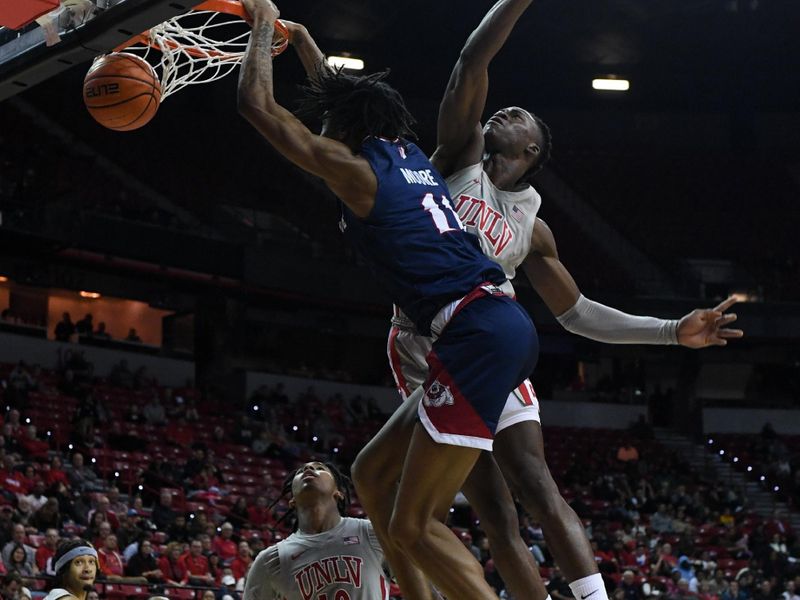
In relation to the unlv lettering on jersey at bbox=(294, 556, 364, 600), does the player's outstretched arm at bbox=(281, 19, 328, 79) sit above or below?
above

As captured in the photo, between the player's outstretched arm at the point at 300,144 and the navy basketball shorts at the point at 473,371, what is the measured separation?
483mm

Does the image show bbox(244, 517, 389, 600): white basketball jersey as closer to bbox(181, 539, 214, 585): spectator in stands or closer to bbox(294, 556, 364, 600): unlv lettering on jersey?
bbox(294, 556, 364, 600): unlv lettering on jersey

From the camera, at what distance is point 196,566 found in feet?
39.5

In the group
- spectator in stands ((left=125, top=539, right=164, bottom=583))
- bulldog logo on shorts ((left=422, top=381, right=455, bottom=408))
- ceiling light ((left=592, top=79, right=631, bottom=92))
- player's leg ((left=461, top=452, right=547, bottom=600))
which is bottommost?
spectator in stands ((left=125, top=539, right=164, bottom=583))

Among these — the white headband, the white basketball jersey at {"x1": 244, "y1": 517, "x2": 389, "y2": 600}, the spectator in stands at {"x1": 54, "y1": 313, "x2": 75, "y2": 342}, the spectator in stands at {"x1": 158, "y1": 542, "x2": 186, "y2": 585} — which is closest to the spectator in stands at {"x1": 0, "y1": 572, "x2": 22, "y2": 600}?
the spectator in stands at {"x1": 158, "y1": 542, "x2": 186, "y2": 585}

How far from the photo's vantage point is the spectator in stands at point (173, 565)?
462 inches

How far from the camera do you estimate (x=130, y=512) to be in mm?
13633

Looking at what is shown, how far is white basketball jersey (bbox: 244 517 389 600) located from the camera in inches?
213

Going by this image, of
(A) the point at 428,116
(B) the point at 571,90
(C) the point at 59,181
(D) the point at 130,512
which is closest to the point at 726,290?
(B) the point at 571,90

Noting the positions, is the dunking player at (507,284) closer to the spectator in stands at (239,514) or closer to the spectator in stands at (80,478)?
the spectator in stands at (80,478)

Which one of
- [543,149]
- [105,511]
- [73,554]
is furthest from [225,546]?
[543,149]

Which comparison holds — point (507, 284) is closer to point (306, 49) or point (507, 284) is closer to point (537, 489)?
point (537, 489)

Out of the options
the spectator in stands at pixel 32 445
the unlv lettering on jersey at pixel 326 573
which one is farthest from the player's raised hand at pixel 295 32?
the spectator in stands at pixel 32 445

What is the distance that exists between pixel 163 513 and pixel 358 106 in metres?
10.6
